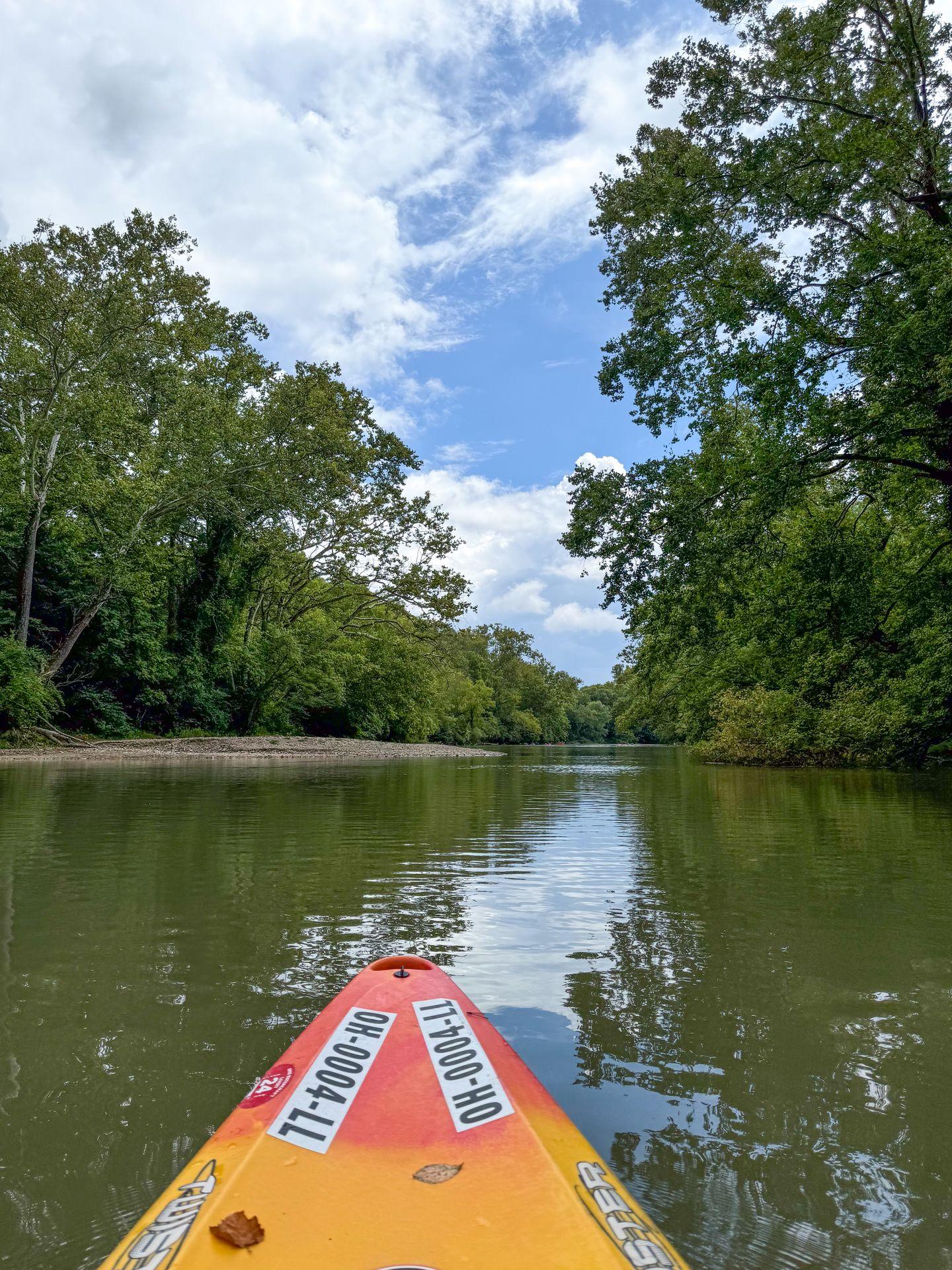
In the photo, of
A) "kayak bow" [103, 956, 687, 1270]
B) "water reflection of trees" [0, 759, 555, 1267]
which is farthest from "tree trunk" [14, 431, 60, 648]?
"kayak bow" [103, 956, 687, 1270]

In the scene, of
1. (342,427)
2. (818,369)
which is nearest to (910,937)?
(818,369)

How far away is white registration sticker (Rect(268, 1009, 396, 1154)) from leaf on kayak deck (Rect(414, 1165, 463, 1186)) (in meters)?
0.29

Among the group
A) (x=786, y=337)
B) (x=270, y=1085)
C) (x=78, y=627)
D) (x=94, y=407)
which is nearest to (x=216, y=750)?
(x=78, y=627)

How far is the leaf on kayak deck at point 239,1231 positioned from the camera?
1701 millimetres

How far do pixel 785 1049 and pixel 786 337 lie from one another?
40.0ft

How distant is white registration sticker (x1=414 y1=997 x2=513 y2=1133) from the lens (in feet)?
7.63

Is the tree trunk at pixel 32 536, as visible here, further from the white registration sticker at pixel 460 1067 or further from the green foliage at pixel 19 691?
the white registration sticker at pixel 460 1067

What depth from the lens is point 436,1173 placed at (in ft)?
6.66

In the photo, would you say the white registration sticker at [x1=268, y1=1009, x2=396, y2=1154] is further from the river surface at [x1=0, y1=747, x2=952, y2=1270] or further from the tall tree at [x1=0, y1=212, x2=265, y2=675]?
the tall tree at [x1=0, y1=212, x2=265, y2=675]

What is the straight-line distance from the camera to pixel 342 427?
30.5 meters

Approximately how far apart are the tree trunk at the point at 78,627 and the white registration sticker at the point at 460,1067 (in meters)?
25.8

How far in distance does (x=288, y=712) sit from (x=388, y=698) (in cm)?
523

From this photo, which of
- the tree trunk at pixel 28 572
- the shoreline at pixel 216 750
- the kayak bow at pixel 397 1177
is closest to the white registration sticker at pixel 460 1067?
the kayak bow at pixel 397 1177

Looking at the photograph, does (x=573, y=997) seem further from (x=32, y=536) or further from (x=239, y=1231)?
(x=32, y=536)
